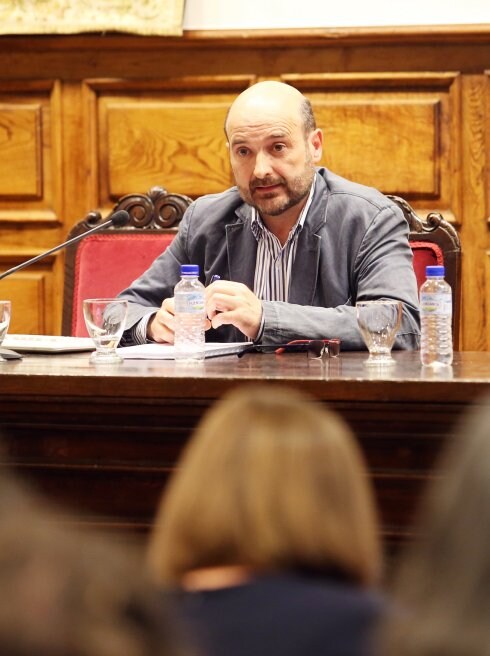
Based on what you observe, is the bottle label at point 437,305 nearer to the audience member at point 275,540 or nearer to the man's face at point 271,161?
the man's face at point 271,161

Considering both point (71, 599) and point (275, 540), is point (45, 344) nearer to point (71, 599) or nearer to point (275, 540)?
point (275, 540)

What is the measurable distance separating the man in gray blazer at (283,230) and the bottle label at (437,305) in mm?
554

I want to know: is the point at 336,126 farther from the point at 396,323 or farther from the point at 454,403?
the point at 454,403

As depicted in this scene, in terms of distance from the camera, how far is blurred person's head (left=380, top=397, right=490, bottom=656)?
1.92 feet

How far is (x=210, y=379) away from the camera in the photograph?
1766 mm

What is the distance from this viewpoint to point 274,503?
0.69m

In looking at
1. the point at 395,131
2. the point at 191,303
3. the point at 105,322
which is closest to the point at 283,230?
the point at 191,303

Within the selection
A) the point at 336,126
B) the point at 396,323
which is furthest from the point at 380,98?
the point at 396,323

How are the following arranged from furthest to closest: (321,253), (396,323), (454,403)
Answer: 1. (321,253)
2. (396,323)
3. (454,403)

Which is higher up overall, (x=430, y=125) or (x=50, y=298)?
(x=430, y=125)

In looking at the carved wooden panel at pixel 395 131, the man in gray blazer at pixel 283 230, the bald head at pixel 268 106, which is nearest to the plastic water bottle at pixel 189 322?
the man in gray blazer at pixel 283 230

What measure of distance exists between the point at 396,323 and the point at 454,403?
0.44 meters

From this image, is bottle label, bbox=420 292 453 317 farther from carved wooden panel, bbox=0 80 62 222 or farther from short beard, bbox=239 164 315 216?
carved wooden panel, bbox=0 80 62 222

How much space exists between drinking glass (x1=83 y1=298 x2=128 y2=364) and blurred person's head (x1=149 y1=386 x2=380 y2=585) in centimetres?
147
